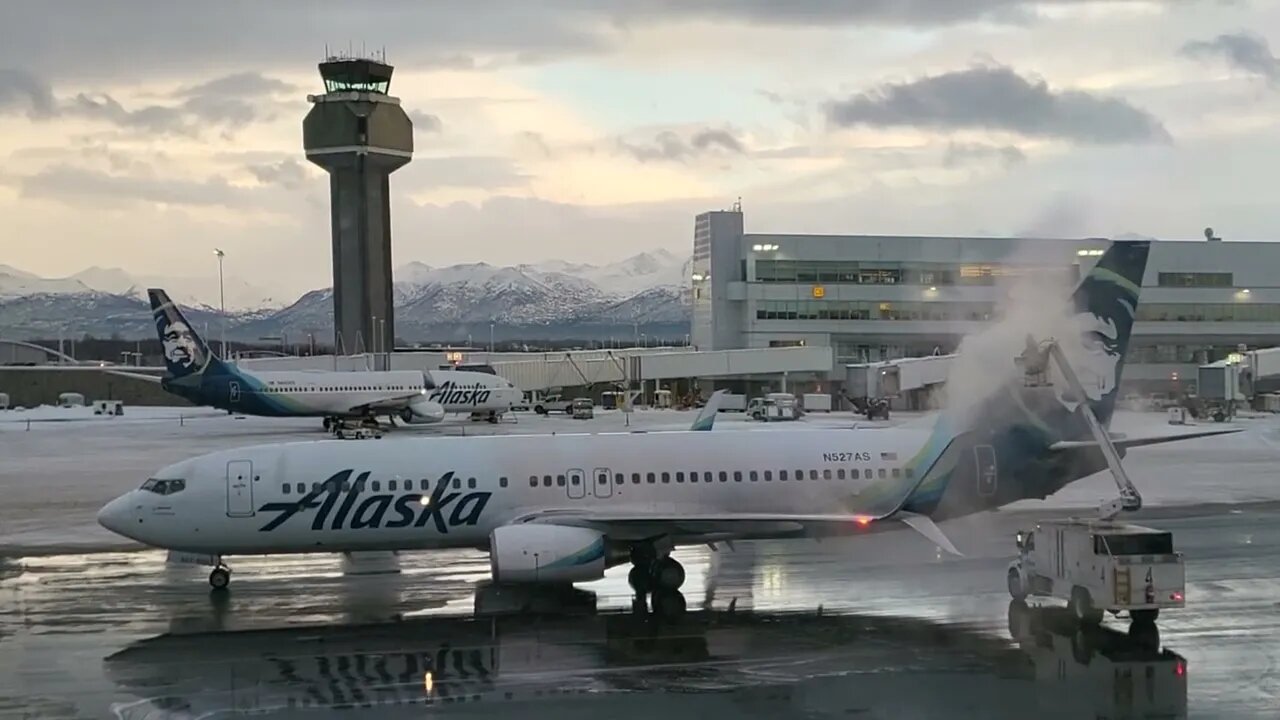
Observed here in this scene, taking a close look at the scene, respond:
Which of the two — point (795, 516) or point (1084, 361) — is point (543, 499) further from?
point (1084, 361)

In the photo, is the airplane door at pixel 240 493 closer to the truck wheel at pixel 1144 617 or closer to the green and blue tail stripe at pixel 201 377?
the truck wheel at pixel 1144 617

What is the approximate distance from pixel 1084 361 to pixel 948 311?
215 ft

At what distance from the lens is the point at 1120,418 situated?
27.5 metres

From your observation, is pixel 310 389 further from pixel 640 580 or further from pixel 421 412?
→ pixel 640 580

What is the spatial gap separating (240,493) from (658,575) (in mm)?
9042

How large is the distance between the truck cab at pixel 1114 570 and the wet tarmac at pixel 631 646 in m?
0.58

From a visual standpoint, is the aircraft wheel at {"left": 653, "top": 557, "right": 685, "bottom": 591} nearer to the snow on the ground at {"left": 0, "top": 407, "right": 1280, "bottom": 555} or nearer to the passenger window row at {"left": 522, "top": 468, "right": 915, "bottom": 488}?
the passenger window row at {"left": 522, "top": 468, "right": 915, "bottom": 488}

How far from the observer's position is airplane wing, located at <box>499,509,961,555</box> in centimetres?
2325

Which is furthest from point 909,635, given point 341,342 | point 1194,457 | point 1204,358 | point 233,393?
point 341,342

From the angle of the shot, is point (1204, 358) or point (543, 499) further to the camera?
point (1204, 358)

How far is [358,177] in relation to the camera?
470ft

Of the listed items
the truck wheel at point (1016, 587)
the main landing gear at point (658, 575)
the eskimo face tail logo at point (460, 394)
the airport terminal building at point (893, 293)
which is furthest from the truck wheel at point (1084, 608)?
the airport terminal building at point (893, 293)

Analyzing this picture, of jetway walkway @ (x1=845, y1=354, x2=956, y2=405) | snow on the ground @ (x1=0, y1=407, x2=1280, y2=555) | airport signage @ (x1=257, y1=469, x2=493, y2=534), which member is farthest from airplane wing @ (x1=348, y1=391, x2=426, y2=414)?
airport signage @ (x1=257, y1=469, x2=493, y2=534)

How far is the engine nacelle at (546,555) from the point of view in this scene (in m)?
22.7
